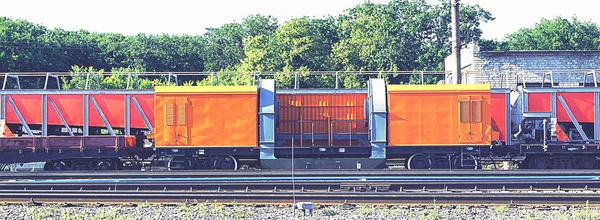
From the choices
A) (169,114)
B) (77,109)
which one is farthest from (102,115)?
(169,114)

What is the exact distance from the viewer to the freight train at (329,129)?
2380 centimetres

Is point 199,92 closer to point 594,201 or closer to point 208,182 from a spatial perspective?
point 208,182

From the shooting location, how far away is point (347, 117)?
25.2m

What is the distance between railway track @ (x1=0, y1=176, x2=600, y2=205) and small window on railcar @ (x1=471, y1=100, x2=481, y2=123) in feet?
12.3

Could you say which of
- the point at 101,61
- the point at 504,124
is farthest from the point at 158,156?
the point at 101,61

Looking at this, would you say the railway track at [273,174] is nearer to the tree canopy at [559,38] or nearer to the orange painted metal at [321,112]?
the orange painted metal at [321,112]

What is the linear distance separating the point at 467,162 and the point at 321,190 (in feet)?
24.5

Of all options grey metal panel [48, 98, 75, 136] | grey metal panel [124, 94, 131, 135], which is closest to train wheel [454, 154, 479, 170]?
grey metal panel [124, 94, 131, 135]

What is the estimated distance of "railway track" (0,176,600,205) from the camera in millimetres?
16453

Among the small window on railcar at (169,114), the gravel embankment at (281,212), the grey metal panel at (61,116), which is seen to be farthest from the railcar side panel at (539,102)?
the grey metal panel at (61,116)

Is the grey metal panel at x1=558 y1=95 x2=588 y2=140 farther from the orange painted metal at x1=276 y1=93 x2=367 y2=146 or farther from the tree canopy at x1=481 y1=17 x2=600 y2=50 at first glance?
the tree canopy at x1=481 y1=17 x2=600 y2=50

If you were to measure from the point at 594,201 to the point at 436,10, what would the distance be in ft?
157

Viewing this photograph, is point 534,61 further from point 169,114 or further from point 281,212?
point 281,212

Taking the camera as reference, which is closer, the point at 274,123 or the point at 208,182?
the point at 208,182
